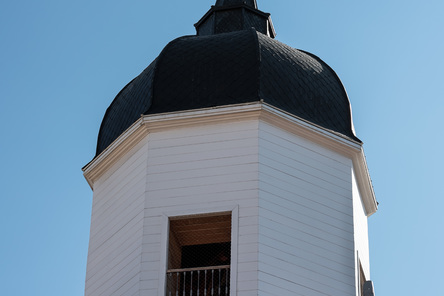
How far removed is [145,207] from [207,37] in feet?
16.2

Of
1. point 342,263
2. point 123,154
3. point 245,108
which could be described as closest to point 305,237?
point 342,263

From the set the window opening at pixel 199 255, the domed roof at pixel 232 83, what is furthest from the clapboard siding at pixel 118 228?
the domed roof at pixel 232 83

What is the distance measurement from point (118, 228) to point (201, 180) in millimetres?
2068

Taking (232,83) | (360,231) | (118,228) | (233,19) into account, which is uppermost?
(233,19)

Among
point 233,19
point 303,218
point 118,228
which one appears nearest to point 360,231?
point 303,218

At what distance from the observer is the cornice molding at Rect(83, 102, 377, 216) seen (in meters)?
24.0

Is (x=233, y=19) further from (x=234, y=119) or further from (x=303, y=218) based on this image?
(x=303, y=218)

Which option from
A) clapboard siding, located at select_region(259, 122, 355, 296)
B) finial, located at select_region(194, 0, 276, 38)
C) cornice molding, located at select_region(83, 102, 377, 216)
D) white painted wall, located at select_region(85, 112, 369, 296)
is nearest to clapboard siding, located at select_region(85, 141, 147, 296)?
white painted wall, located at select_region(85, 112, 369, 296)

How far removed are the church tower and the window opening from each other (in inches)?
1.3

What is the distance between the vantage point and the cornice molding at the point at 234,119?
2402cm

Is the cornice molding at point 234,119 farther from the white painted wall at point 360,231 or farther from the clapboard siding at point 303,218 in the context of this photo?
the white painted wall at point 360,231

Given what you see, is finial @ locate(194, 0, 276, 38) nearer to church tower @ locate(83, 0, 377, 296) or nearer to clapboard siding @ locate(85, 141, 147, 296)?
church tower @ locate(83, 0, 377, 296)

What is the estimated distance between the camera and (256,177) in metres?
23.3

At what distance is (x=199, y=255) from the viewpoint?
2492 cm
